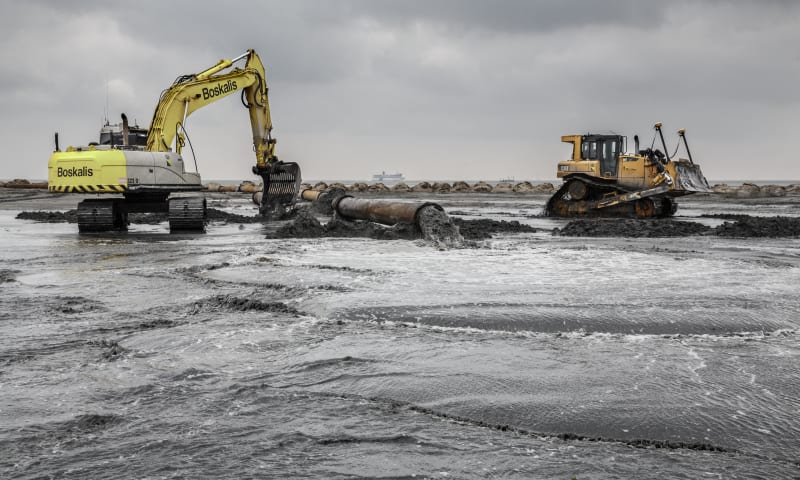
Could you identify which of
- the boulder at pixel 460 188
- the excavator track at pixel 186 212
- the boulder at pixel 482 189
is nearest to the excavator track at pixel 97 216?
the excavator track at pixel 186 212

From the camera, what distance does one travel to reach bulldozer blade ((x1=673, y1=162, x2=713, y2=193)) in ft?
73.4

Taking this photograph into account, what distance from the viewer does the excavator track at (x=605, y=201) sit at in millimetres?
23266

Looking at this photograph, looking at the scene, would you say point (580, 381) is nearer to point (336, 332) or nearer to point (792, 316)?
point (336, 332)

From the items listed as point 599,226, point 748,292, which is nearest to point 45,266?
point 748,292

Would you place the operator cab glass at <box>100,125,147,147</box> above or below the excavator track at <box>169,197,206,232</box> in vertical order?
above

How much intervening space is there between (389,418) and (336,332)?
84.9 inches

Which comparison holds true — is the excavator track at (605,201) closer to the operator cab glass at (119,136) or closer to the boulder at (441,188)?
the operator cab glass at (119,136)

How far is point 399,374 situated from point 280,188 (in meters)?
18.3

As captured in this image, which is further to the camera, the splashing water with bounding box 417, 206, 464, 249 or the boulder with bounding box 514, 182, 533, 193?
the boulder with bounding box 514, 182, 533, 193

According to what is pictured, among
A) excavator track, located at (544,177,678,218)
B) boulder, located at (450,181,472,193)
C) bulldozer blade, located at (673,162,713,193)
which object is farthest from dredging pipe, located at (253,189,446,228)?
boulder, located at (450,181,472,193)

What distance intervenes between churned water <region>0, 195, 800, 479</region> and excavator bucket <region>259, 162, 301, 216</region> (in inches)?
505

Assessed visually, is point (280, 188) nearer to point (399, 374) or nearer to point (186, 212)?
point (186, 212)

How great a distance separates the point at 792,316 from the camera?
668 cm

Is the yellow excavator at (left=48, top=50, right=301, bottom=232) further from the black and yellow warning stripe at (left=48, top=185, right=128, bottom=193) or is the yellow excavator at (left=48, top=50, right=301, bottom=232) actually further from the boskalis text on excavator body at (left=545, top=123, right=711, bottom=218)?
the boskalis text on excavator body at (left=545, top=123, right=711, bottom=218)
